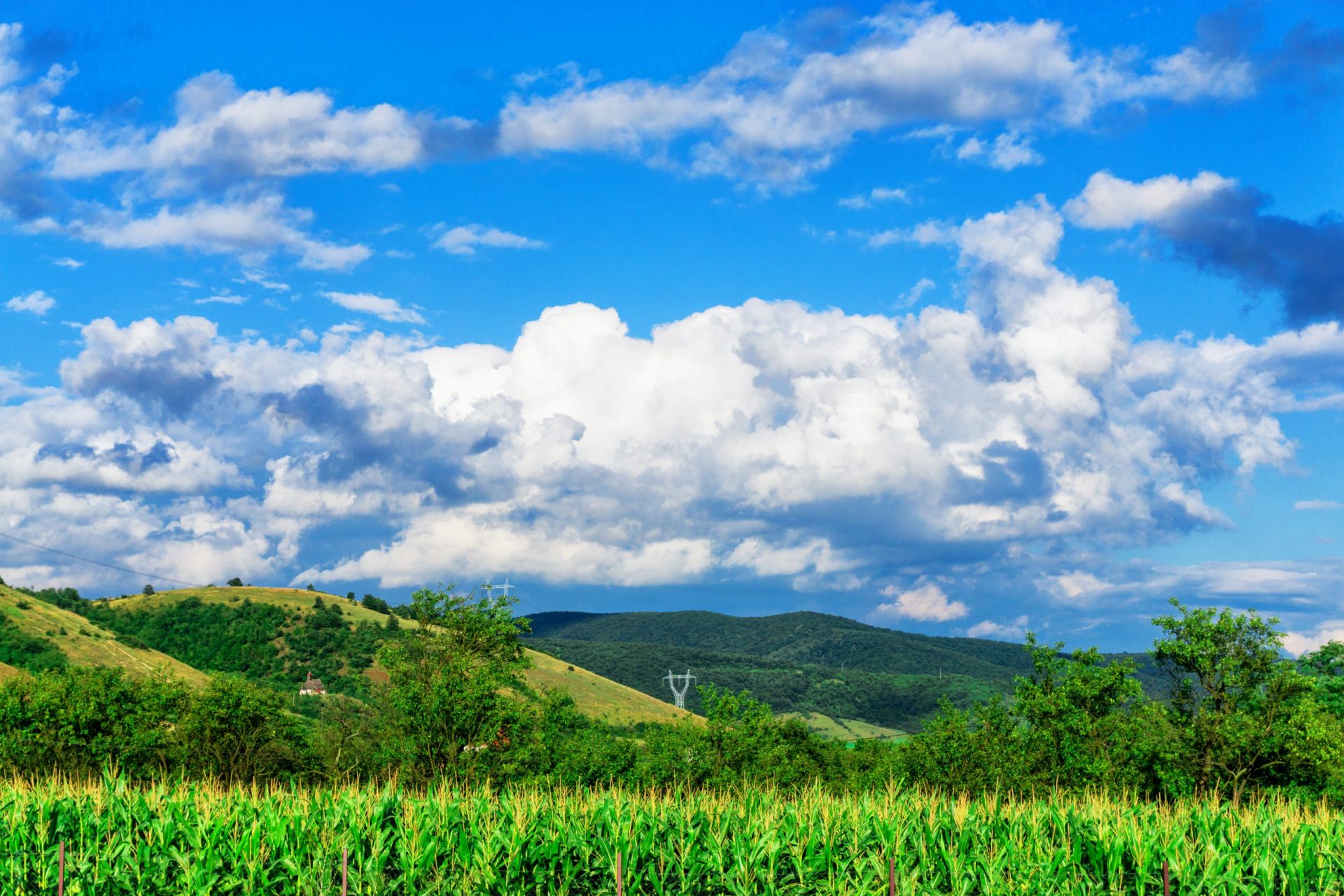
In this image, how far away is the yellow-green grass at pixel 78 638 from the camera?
12756 cm

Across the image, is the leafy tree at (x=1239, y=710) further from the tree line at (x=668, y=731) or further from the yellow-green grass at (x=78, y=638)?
the yellow-green grass at (x=78, y=638)

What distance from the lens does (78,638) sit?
133m

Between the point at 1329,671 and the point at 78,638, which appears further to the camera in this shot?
Result: the point at 78,638

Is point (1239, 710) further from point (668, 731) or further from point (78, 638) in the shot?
point (78, 638)

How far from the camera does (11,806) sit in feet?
88.9

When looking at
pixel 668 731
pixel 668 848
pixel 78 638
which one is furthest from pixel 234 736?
pixel 78 638

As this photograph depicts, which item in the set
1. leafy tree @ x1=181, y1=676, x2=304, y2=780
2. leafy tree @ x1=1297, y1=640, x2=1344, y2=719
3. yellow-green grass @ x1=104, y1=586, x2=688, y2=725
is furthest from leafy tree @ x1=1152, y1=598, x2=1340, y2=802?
yellow-green grass @ x1=104, y1=586, x2=688, y2=725

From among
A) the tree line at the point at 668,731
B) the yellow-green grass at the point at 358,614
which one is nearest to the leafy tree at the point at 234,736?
the tree line at the point at 668,731

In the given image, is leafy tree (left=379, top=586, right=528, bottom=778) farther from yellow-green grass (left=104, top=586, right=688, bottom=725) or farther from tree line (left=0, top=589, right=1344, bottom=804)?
yellow-green grass (left=104, top=586, right=688, bottom=725)

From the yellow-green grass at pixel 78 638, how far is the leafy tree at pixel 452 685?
6711cm

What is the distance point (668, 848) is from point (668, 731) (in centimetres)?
4743

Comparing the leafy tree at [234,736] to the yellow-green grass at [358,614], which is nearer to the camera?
the leafy tree at [234,736]

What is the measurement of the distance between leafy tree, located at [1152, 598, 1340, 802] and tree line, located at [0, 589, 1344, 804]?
108mm

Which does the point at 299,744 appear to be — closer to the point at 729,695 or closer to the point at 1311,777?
the point at 729,695
